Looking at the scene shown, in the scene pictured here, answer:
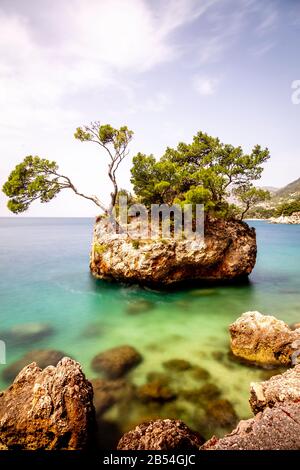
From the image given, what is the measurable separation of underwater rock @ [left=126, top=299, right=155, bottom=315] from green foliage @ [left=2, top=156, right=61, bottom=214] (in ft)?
37.0

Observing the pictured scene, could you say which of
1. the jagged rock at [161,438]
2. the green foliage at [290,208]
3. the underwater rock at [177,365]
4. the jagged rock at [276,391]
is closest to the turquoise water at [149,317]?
the underwater rock at [177,365]

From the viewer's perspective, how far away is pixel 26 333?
12836mm

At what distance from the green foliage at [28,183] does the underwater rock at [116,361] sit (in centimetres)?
1422

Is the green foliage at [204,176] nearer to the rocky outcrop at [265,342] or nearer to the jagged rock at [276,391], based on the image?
the rocky outcrop at [265,342]

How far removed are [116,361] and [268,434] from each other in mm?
6555

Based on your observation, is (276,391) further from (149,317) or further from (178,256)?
(178,256)

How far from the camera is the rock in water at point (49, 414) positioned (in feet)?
19.1

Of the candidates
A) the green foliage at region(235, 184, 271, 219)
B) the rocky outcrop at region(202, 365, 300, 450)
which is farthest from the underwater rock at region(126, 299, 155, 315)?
the rocky outcrop at region(202, 365, 300, 450)

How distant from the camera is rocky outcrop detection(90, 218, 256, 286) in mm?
17531

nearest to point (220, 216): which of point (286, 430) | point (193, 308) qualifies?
point (193, 308)

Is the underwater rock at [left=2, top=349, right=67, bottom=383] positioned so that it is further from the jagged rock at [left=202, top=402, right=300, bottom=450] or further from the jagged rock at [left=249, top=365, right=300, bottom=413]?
the jagged rock at [left=202, top=402, right=300, bottom=450]

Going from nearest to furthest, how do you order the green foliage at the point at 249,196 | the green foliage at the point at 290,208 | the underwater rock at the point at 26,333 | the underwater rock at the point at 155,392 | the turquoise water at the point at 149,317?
the underwater rock at the point at 155,392
the turquoise water at the point at 149,317
the underwater rock at the point at 26,333
the green foliage at the point at 249,196
the green foliage at the point at 290,208

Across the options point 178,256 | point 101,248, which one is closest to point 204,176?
point 178,256

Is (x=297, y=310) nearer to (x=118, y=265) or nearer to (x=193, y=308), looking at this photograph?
(x=193, y=308)
